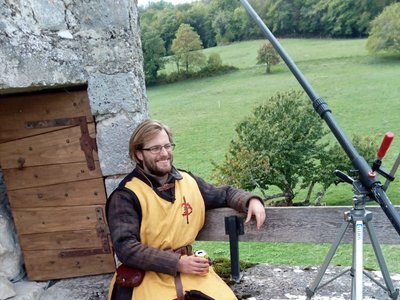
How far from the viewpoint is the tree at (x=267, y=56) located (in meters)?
15.9

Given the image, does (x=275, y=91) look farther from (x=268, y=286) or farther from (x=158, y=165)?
(x=158, y=165)

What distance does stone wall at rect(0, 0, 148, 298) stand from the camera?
1646 mm

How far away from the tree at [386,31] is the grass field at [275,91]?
32.3 inches

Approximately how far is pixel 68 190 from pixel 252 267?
1028 millimetres

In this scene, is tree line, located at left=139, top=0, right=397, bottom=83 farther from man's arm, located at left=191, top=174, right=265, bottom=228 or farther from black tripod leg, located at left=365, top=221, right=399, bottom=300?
black tripod leg, located at left=365, top=221, right=399, bottom=300

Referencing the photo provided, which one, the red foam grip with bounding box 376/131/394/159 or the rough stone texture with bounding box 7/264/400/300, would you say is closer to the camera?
the red foam grip with bounding box 376/131/394/159

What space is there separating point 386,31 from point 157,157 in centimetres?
1558

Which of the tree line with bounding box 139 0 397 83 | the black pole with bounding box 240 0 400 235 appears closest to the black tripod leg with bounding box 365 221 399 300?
the black pole with bounding box 240 0 400 235

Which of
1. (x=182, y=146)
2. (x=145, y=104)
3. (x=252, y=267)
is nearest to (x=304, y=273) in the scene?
(x=252, y=267)

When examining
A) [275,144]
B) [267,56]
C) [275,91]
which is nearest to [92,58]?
[275,144]

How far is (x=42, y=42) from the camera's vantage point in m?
1.73

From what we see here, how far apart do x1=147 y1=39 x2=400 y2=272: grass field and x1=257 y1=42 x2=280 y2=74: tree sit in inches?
17.7

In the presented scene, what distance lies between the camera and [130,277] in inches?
62.9

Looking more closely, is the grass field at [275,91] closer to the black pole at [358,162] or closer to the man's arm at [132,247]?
Answer: the man's arm at [132,247]
